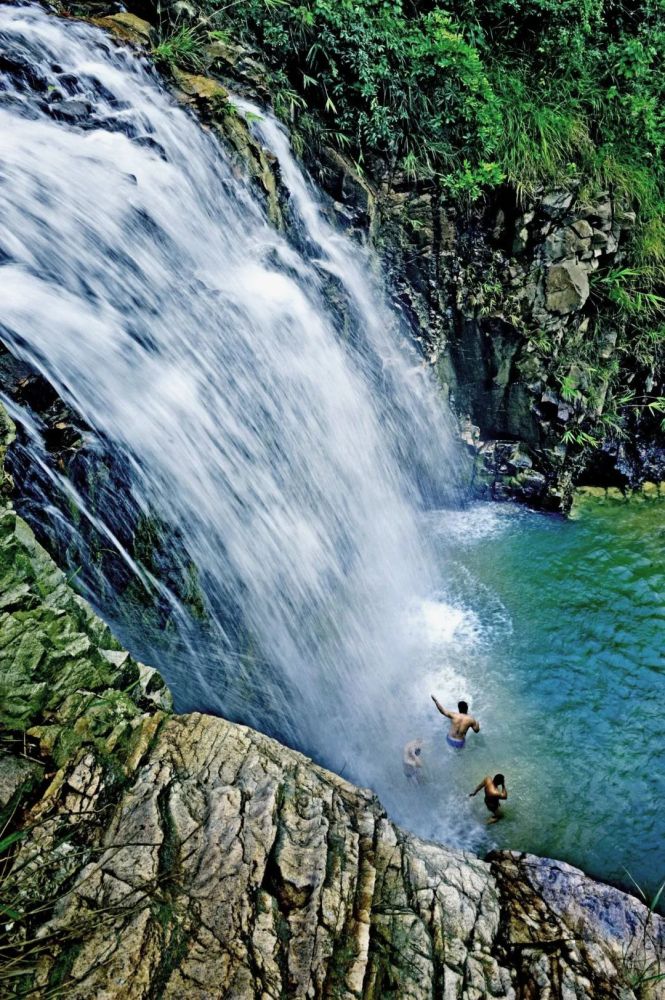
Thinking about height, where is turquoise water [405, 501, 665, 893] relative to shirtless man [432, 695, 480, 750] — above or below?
below

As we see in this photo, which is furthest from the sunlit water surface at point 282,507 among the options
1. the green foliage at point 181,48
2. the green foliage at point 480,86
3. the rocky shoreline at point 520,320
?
the green foliage at point 480,86

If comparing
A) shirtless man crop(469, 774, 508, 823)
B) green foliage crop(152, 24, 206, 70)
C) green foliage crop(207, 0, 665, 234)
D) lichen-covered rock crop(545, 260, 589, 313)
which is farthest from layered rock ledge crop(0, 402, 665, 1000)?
lichen-covered rock crop(545, 260, 589, 313)

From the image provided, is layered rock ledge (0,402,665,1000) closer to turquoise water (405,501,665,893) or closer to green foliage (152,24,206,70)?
turquoise water (405,501,665,893)

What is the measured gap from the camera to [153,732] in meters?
A: 3.44

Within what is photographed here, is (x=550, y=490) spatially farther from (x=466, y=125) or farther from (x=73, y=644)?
(x=73, y=644)

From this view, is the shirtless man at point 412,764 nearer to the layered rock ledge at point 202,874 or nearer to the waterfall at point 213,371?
the waterfall at point 213,371

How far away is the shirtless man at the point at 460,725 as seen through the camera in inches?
217

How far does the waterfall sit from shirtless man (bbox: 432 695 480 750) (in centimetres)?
57

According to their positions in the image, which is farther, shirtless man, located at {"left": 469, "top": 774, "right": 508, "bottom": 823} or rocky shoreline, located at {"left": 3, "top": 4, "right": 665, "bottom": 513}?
rocky shoreline, located at {"left": 3, "top": 4, "right": 665, "bottom": 513}

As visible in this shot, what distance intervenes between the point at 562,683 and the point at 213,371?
5110 millimetres

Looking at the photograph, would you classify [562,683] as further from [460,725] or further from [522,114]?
[522,114]

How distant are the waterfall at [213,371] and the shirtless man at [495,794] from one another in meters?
0.99

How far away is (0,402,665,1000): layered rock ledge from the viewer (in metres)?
2.56

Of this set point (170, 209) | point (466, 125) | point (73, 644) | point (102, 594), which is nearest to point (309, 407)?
point (170, 209)
